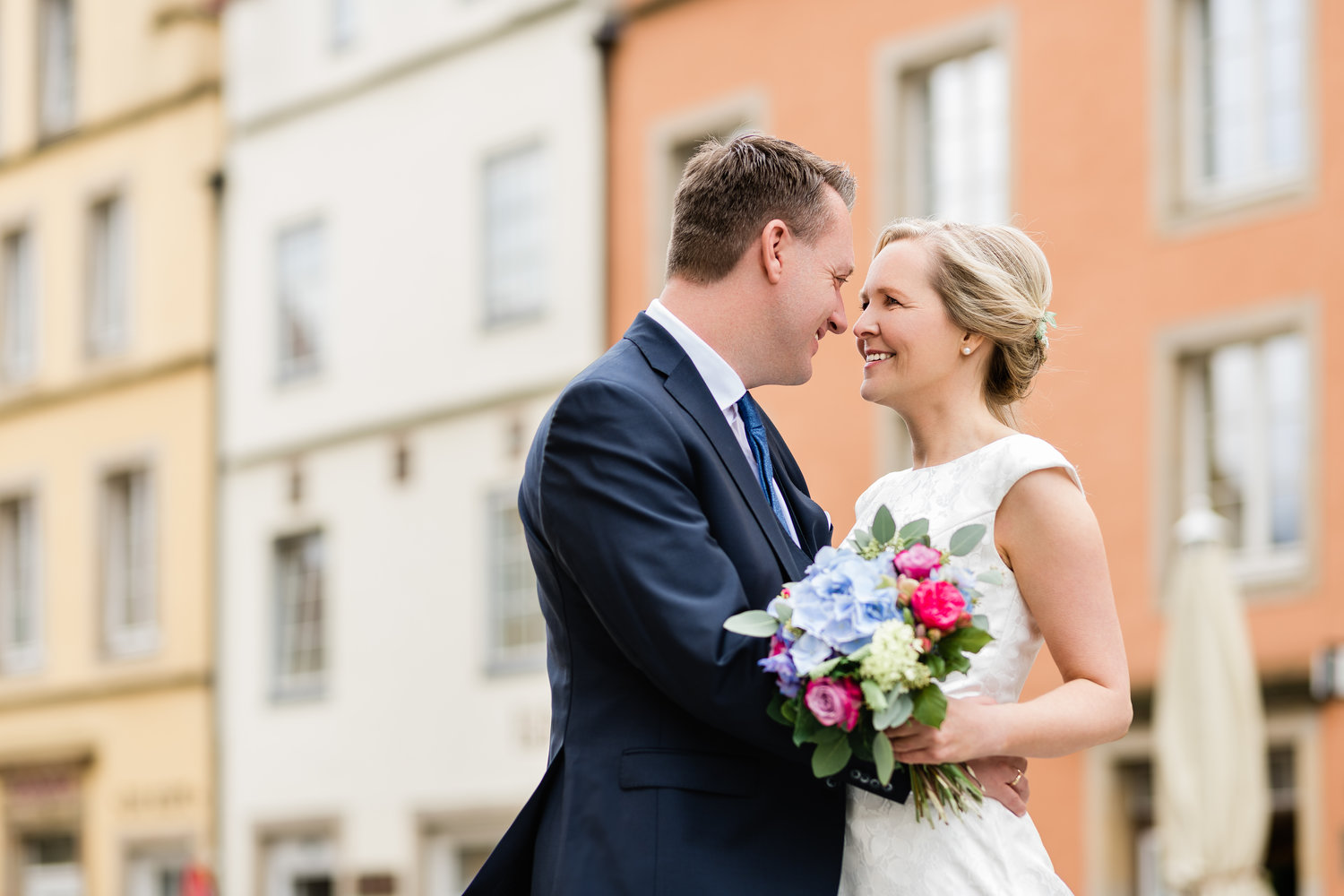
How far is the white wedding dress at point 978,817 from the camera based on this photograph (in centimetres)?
377

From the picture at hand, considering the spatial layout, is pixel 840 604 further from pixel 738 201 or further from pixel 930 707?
pixel 738 201

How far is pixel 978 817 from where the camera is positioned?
377cm

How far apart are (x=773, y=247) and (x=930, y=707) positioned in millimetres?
1007

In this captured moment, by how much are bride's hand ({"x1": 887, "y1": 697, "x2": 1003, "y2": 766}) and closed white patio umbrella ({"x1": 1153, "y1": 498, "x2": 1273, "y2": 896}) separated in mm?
9797

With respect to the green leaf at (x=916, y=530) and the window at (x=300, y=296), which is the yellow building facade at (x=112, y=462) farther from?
the green leaf at (x=916, y=530)

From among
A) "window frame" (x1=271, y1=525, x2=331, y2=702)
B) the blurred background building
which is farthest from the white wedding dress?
"window frame" (x1=271, y1=525, x2=331, y2=702)

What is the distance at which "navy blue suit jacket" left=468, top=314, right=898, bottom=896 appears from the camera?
344cm

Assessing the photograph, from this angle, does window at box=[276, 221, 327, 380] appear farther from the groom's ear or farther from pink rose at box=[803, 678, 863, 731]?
pink rose at box=[803, 678, 863, 731]

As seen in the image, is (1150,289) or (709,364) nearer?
(709,364)

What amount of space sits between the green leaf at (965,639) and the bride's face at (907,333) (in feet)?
2.24

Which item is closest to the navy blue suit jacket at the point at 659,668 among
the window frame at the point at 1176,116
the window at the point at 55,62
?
the window frame at the point at 1176,116

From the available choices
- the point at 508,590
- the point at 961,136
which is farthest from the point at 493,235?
the point at 961,136

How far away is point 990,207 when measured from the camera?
17484 millimetres

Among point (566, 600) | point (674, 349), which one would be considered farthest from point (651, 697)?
point (674, 349)
